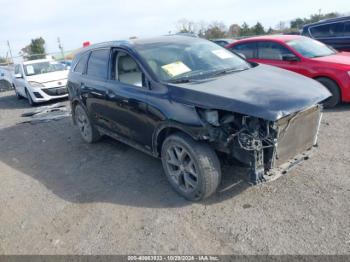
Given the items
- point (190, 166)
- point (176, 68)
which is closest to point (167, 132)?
point (190, 166)

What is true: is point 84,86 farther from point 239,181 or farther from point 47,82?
point 47,82

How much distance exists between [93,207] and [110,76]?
191 centimetres

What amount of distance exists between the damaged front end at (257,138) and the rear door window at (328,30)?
7.36m

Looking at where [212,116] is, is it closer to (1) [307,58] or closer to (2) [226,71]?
(2) [226,71]

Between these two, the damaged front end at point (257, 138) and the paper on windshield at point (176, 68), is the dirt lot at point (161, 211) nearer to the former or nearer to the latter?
the damaged front end at point (257, 138)

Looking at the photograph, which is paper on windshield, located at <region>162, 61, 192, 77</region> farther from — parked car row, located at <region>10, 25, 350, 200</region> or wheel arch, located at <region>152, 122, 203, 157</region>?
wheel arch, located at <region>152, 122, 203, 157</region>

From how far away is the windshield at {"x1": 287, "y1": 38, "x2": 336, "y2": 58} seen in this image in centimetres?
713

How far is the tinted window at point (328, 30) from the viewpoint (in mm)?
9517

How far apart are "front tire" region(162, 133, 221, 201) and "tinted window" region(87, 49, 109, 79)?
1.82m

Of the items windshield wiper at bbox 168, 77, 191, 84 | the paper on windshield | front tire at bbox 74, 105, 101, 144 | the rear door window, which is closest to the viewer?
windshield wiper at bbox 168, 77, 191, 84

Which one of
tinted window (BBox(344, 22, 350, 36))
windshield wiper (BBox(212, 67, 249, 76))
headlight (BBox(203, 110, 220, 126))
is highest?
tinted window (BBox(344, 22, 350, 36))

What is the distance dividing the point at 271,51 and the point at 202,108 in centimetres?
493

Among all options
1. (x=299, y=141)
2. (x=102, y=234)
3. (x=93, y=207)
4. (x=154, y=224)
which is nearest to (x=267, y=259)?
(x=154, y=224)

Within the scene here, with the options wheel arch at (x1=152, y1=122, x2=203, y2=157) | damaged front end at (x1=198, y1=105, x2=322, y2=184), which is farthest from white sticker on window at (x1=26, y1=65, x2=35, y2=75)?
damaged front end at (x1=198, y1=105, x2=322, y2=184)
